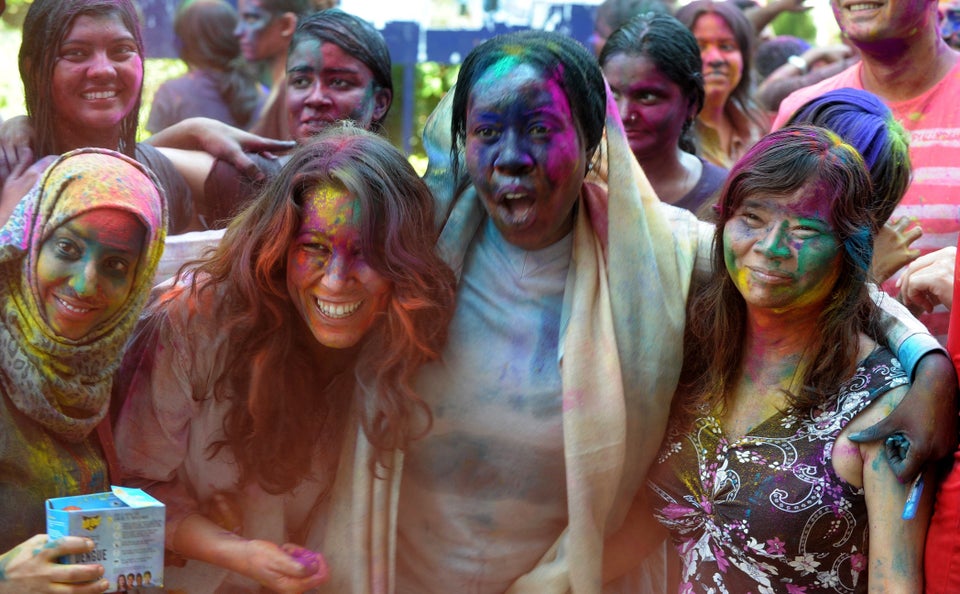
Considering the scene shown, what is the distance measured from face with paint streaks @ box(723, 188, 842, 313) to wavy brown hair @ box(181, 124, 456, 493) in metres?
0.68

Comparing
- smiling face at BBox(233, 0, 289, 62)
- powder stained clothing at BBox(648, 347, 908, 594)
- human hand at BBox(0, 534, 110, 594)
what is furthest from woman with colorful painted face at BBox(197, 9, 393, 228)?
smiling face at BBox(233, 0, 289, 62)

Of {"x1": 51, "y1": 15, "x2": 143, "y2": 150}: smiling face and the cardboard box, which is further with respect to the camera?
{"x1": 51, "y1": 15, "x2": 143, "y2": 150}: smiling face

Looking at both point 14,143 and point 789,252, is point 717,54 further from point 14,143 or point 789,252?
point 14,143

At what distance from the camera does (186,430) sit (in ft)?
8.86

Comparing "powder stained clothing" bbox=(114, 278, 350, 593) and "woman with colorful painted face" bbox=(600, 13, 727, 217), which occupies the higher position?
"woman with colorful painted face" bbox=(600, 13, 727, 217)

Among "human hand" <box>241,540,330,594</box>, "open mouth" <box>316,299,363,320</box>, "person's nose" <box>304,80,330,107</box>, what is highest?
"person's nose" <box>304,80,330,107</box>

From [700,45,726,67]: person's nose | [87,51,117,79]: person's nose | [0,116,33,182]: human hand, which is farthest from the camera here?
[700,45,726,67]: person's nose

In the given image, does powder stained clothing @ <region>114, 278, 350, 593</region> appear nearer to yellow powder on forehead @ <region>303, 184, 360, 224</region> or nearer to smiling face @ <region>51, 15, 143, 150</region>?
yellow powder on forehead @ <region>303, 184, 360, 224</region>

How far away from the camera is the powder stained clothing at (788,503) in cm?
241

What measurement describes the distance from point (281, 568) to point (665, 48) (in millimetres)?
1984

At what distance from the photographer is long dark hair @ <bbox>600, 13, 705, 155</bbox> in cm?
362

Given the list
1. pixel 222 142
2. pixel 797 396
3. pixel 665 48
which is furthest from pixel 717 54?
pixel 797 396

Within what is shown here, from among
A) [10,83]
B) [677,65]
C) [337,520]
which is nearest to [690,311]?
[337,520]

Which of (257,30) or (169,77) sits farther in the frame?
(169,77)
